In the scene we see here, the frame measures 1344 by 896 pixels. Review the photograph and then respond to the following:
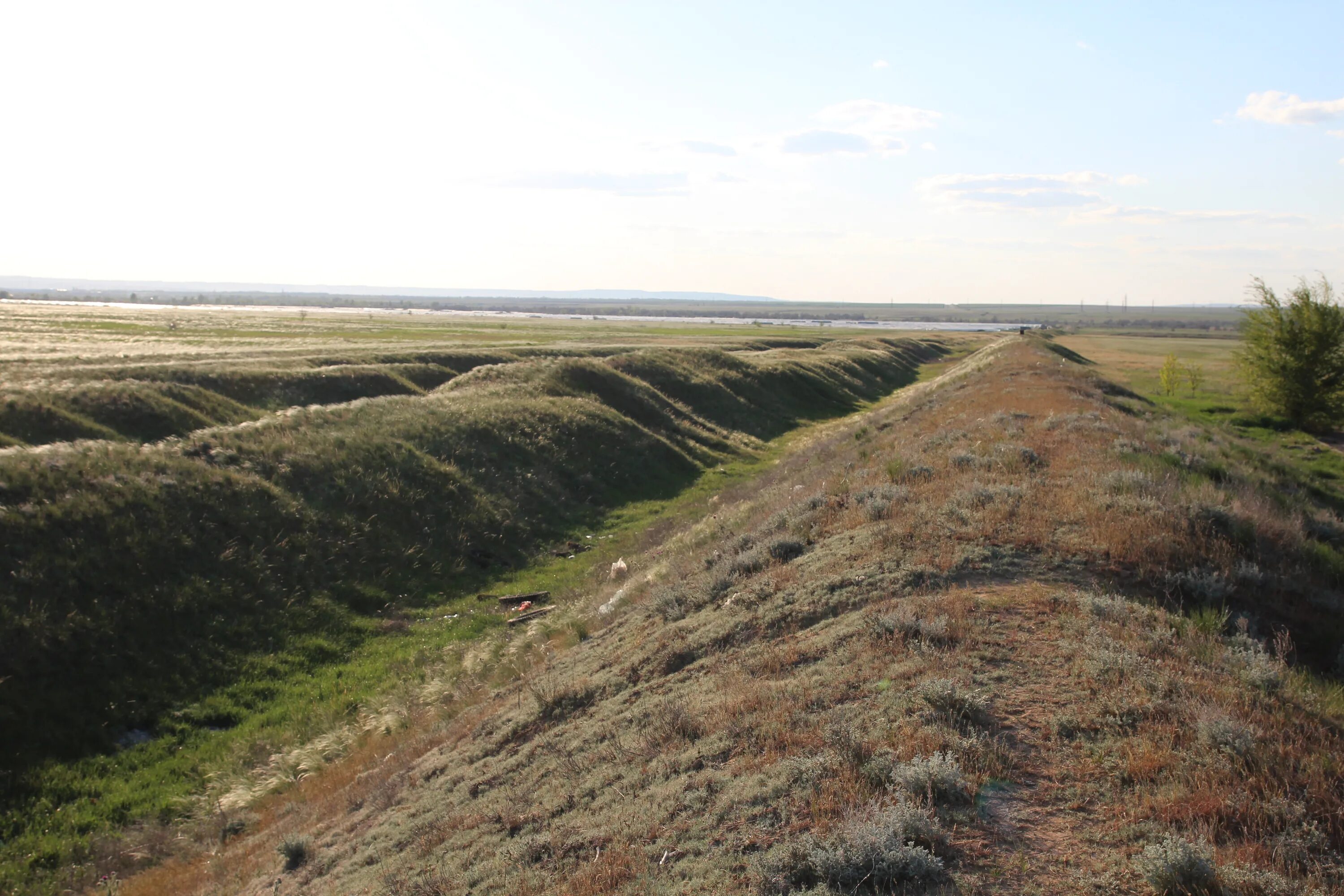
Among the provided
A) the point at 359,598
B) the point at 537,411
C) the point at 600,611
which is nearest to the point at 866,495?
the point at 600,611

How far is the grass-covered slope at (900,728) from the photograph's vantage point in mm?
4723

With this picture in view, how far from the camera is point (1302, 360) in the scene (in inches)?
1596

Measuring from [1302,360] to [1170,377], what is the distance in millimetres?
14708

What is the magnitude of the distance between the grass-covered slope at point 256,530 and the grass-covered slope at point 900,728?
392cm

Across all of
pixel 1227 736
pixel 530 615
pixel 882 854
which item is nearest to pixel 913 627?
pixel 1227 736

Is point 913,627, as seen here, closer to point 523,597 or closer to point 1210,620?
point 1210,620

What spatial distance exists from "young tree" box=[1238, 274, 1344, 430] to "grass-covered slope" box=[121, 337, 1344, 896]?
118 ft

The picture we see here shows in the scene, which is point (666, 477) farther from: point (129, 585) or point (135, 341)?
point (135, 341)

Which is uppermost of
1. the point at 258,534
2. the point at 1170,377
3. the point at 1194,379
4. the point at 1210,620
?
the point at 1170,377

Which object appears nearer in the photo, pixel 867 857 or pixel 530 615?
pixel 867 857

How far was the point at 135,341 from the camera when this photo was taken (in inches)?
2029

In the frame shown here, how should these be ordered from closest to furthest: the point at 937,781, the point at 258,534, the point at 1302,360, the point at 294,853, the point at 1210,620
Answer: the point at 937,781 → the point at 1210,620 → the point at 294,853 → the point at 258,534 → the point at 1302,360

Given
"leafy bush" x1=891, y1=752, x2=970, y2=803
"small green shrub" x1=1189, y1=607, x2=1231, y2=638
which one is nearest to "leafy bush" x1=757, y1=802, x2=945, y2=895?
"leafy bush" x1=891, y1=752, x2=970, y2=803

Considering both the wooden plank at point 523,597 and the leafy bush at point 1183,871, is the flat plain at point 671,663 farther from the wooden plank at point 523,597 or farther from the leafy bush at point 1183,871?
the wooden plank at point 523,597
